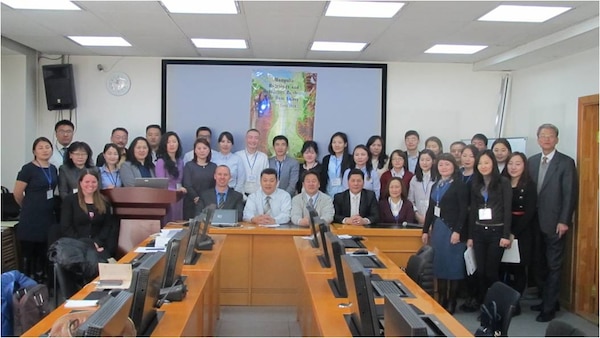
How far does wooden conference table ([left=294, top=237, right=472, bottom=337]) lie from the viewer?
7.86ft

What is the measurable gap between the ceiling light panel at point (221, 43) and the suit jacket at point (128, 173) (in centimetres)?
165

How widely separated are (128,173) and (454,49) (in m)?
4.09

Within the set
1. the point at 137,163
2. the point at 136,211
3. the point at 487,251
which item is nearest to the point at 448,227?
the point at 487,251

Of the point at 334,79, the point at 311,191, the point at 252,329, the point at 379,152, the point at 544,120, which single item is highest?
the point at 334,79

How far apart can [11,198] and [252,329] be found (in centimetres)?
348

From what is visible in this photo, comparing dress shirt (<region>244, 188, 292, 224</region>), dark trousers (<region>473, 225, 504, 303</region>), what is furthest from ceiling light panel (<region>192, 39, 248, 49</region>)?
dark trousers (<region>473, 225, 504, 303</region>)

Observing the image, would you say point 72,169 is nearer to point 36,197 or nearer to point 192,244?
point 36,197

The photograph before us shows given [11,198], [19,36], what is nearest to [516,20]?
[19,36]

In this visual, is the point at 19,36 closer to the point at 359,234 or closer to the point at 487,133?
the point at 359,234

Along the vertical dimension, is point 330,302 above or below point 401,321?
below

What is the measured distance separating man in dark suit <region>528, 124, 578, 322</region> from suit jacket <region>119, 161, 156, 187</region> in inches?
160

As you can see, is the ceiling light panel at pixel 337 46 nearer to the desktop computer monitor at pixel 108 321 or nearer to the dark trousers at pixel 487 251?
the dark trousers at pixel 487 251

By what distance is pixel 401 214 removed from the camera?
5344mm

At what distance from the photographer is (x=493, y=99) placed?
290 inches
